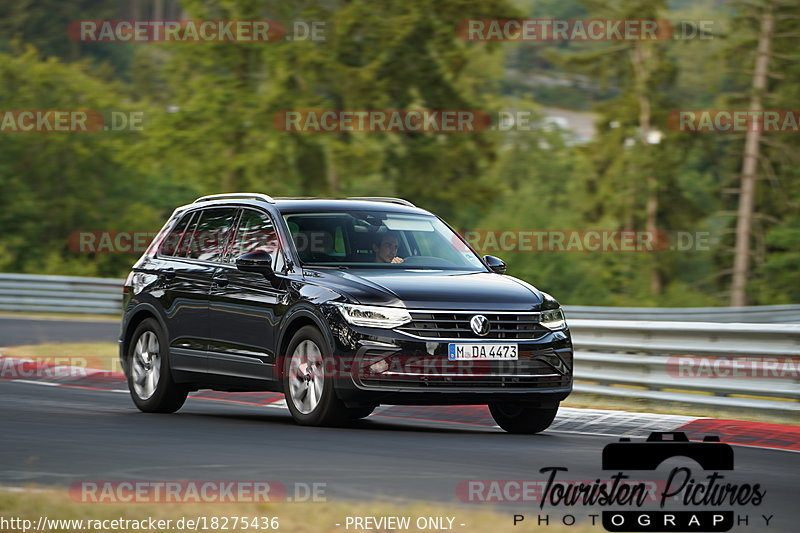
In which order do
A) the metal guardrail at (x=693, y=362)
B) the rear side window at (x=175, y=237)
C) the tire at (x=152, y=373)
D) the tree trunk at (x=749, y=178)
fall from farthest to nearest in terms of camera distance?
1. the tree trunk at (x=749, y=178)
2. the rear side window at (x=175, y=237)
3. the tire at (x=152, y=373)
4. the metal guardrail at (x=693, y=362)

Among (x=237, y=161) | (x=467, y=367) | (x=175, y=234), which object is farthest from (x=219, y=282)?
(x=237, y=161)

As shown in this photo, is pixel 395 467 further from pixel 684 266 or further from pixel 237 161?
pixel 684 266

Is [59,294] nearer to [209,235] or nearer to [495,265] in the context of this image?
[209,235]

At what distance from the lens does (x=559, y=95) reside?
5615 inches

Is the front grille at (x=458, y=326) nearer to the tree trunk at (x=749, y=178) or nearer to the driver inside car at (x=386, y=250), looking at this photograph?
the driver inside car at (x=386, y=250)

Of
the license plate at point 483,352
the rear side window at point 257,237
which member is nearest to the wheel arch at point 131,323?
the rear side window at point 257,237

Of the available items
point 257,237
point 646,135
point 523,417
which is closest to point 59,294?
point 257,237

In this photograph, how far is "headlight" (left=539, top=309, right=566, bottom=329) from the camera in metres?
11.5

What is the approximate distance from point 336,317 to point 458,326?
2.98 feet

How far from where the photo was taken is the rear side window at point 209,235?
12922 mm

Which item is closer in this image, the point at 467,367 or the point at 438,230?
the point at 467,367

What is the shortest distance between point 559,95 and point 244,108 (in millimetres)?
100122

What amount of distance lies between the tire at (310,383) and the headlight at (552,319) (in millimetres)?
1555

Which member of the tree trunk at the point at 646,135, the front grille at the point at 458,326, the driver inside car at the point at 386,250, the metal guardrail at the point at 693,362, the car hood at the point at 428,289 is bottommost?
the metal guardrail at the point at 693,362
